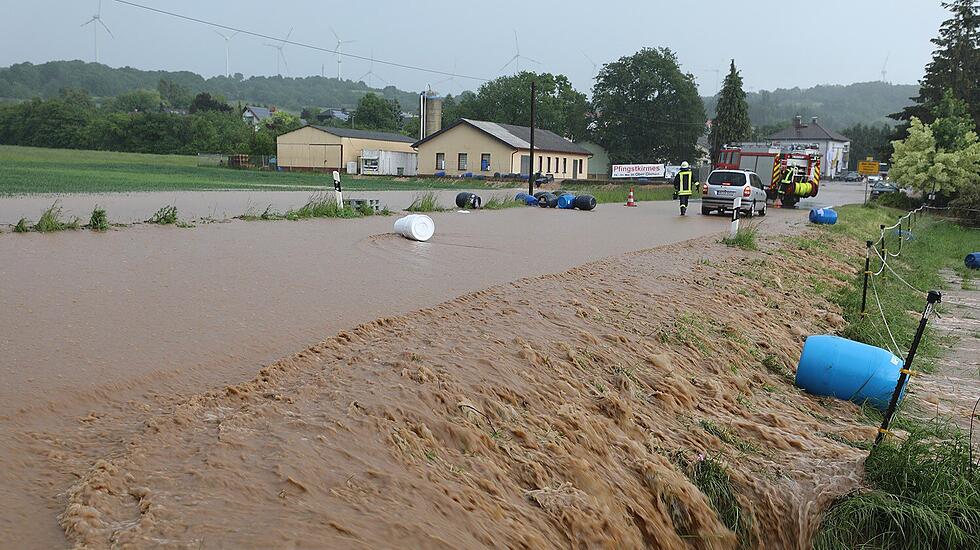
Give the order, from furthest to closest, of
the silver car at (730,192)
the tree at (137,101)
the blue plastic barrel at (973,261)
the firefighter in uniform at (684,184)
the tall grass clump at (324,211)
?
the tree at (137,101) → the silver car at (730,192) → the firefighter in uniform at (684,184) → the blue plastic barrel at (973,261) → the tall grass clump at (324,211)

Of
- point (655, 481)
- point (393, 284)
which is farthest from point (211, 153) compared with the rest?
point (655, 481)

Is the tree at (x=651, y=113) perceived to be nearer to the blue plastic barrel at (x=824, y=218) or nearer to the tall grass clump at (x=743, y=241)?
the blue plastic barrel at (x=824, y=218)

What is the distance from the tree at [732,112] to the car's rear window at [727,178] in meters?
50.7

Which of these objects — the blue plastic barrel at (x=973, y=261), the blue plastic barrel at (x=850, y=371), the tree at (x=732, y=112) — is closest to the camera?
the blue plastic barrel at (x=850, y=371)

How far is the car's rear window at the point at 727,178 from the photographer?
98.4 ft

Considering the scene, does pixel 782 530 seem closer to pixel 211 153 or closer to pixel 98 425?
pixel 98 425

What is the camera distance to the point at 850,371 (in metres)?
8.68

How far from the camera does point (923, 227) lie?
104ft

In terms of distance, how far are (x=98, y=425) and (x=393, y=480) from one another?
219 cm

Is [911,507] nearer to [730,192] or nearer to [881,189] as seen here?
[730,192]

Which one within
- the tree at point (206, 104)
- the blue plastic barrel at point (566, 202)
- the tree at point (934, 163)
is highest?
the tree at point (206, 104)

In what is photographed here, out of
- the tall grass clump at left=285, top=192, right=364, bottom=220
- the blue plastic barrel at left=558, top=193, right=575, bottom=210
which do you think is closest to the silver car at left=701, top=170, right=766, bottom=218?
the blue plastic barrel at left=558, top=193, right=575, bottom=210

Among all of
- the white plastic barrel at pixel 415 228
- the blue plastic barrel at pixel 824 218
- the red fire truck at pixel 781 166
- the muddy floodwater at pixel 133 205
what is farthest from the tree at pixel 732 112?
the white plastic barrel at pixel 415 228

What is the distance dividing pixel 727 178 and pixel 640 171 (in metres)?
37.3
